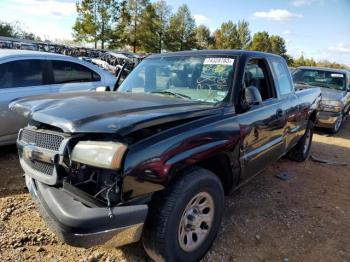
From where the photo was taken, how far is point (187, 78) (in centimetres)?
380

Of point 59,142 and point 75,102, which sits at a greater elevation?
point 75,102

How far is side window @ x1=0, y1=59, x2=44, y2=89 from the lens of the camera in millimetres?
5352

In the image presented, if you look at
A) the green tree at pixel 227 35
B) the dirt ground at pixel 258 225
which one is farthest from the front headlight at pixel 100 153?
the green tree at pixel 227 35

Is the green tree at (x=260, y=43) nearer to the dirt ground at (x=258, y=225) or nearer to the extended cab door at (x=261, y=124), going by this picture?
the dirt ground at (x=258, y=225)

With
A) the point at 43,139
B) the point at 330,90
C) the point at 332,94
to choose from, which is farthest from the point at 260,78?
the point at 330,90

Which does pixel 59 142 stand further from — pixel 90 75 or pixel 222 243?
pixel 90 75

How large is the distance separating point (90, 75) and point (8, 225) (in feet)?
12.4

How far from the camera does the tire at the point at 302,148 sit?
6.23 meters

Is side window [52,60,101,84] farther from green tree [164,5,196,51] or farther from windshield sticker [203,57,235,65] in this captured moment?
green tree [164,5,196,51]

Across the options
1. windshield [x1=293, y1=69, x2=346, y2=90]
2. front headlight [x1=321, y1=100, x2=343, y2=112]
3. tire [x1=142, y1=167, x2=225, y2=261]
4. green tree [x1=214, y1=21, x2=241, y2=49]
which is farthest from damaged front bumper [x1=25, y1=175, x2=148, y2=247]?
green tree [x1=214, y1=21, x2=241, y2=49]

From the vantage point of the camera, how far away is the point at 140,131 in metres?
2.57

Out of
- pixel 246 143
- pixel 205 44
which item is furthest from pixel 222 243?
pixel 205 44

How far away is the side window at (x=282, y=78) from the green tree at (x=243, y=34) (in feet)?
193

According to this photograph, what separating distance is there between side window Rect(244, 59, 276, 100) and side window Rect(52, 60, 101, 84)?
346 cm
